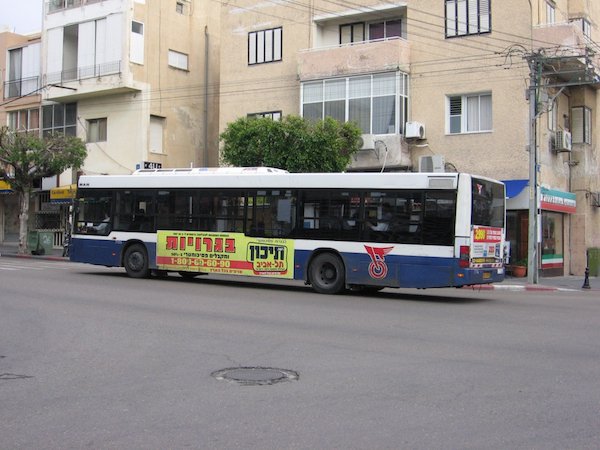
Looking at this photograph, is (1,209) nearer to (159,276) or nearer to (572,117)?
(159,276)

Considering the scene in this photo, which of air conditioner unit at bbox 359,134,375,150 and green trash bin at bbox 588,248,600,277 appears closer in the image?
air conditioner unit at bbox 359,134,375,150

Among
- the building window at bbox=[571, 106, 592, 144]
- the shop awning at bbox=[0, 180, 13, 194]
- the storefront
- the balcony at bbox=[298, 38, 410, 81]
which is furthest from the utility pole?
the shop awning at bbox=[0, 180, 13, 194]

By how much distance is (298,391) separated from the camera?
22.8 feet

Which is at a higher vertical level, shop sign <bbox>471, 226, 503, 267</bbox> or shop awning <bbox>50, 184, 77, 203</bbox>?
shop awning <bbox>50, 184, 77, 203</bbox>

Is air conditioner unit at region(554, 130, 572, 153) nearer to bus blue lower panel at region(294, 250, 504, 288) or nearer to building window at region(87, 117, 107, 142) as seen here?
bus blue lower panel at region(294, 250, 504, 288)

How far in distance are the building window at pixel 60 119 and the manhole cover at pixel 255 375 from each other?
104 ft

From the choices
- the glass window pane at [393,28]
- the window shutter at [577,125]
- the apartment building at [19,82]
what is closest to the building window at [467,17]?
the glass window pane at [393,28]

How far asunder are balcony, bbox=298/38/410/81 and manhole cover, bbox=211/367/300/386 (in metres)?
21.2

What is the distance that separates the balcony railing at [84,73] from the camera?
33844 mm

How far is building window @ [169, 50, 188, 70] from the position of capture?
1417 inches

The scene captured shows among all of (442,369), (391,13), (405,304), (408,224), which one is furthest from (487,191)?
(391,13)

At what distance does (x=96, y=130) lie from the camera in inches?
1427

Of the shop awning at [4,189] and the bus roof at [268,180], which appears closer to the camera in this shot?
the bus roof at [268,180]

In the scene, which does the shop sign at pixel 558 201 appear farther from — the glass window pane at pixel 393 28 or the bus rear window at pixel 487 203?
the bus rear window at pixel 487 203
